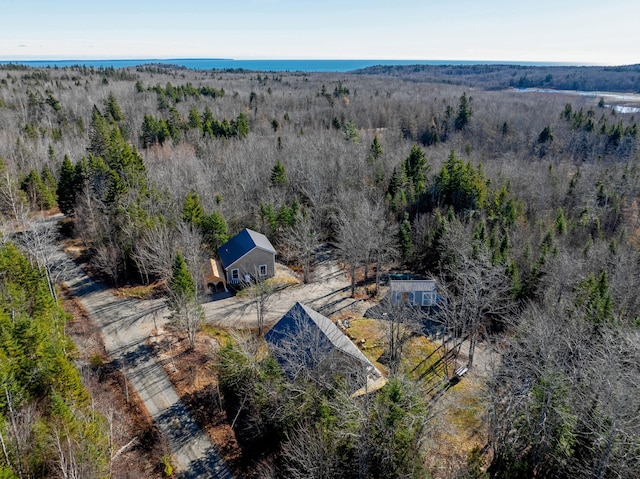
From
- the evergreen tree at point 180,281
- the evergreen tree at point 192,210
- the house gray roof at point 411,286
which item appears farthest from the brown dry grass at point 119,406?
the house gray roof at point 411,286

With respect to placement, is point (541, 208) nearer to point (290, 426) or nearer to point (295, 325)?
point (295, 325)

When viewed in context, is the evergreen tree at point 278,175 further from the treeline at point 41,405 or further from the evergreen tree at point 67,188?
the treeline at point 41,405

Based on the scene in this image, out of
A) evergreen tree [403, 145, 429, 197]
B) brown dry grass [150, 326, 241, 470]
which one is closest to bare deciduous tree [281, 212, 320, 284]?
brown dry grass [150, 326, 241, 470]

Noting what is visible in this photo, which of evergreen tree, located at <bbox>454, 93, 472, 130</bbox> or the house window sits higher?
evergreen tree, located at <bbox>454, 93, 472, 130</bbox>

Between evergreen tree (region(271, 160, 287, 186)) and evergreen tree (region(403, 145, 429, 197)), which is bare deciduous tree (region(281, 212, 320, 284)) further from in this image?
evergreen tree (region(403, 145, 429, 197))

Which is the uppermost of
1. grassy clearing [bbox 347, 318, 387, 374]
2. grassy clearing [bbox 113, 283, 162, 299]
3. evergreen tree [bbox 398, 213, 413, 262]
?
evergreen tree [bbox 398, 213, 413, 262]

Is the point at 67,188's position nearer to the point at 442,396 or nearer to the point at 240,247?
the point at 240,247

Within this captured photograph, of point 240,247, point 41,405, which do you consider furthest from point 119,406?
point 240,247
